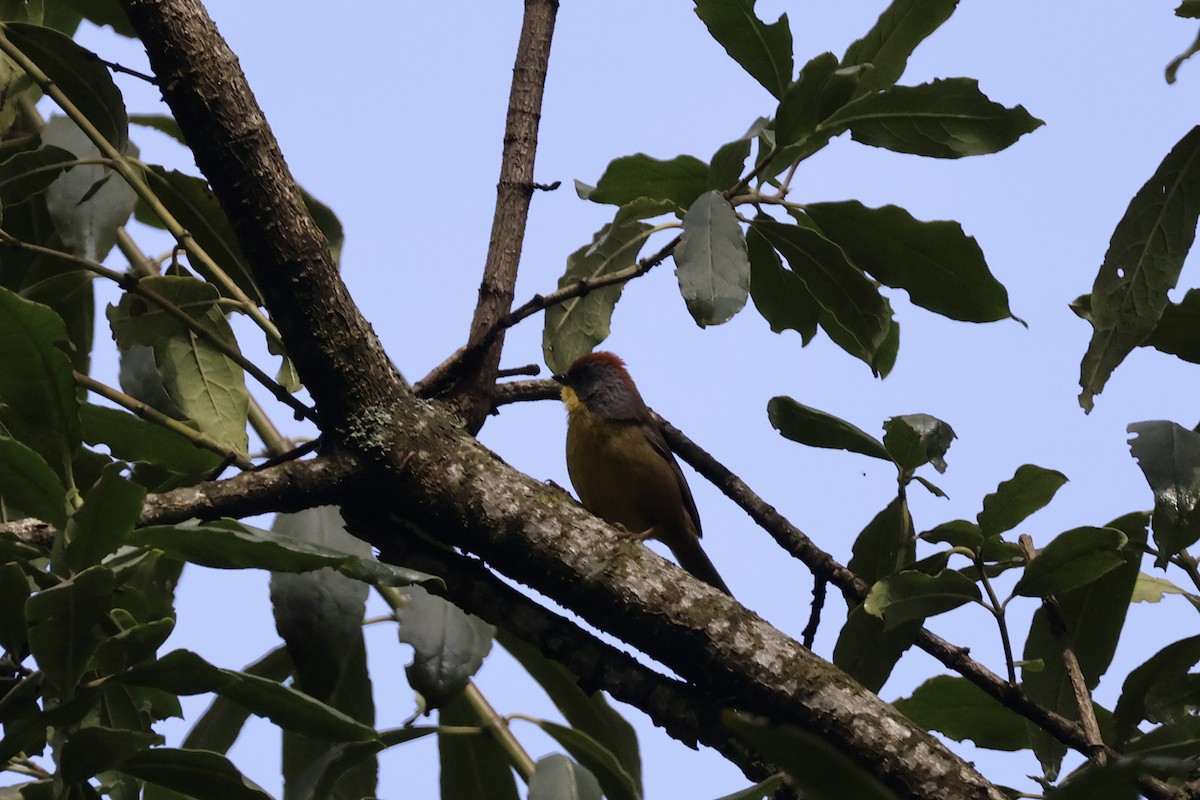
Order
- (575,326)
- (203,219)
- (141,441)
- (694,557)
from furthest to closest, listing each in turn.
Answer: (694,557)
(575,326)
(203,219)
(141,441)

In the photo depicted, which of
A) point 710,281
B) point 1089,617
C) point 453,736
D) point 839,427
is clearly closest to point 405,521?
point 453,736

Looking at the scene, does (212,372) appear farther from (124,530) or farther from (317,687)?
(124,530)

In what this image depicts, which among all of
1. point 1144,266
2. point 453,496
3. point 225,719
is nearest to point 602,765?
point 453,496

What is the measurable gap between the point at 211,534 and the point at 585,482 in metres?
3.44

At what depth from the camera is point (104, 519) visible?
5.72 ft

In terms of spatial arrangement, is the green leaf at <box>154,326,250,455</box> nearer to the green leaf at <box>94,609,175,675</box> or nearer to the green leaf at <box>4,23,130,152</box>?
the green leaf at <box>4,23,130,152</box>

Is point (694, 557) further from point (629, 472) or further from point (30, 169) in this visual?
point (30, 169)

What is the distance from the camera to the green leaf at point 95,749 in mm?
1733

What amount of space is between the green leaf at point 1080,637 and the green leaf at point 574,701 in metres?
1.07

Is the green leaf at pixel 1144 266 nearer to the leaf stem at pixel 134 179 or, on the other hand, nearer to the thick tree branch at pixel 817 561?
the thick tree branch at pixel 817 561

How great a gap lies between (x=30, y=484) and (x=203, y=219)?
1.40 m

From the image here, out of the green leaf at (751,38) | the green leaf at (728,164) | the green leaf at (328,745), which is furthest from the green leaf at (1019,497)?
the green leaf at (328,745)

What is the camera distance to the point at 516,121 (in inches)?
127

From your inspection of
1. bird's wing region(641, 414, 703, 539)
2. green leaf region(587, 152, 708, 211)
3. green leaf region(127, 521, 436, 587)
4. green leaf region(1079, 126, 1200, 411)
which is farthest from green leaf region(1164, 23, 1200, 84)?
bird's wing region(641, 414, 703, 539)
